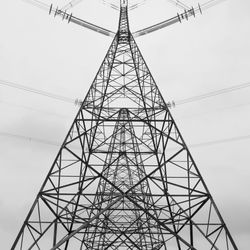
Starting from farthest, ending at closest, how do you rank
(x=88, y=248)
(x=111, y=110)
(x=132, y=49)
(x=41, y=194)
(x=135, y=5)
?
(x=135, y=5), (x=88, y=248), (x=132, y=49), (x=111, y=110), (x=41, y=194)

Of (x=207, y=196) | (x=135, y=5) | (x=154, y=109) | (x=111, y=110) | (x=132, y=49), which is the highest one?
(x=135, y=5)

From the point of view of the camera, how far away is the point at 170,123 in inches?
488

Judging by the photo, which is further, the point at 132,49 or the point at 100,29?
the point at 100,29

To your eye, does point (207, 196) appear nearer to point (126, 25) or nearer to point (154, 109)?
point (154, 109)

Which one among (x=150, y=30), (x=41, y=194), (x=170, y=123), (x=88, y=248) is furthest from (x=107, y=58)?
(x=88, y=248)

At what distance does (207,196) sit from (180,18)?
10.6 metres

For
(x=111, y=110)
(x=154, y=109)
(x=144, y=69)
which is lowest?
(x=154, y=109)

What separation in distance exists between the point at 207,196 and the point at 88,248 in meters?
10.6

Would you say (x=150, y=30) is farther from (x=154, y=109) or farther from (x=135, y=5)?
(x=154, y=109)

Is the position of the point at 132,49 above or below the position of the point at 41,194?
above

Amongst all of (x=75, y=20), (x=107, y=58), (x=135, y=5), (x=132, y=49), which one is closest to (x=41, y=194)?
(x=107, y=58)

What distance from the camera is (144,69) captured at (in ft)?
52.7

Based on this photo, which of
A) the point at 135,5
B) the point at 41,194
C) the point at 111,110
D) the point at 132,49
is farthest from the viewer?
the point at 135,5

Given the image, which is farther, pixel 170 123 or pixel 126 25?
pixel 126 25
